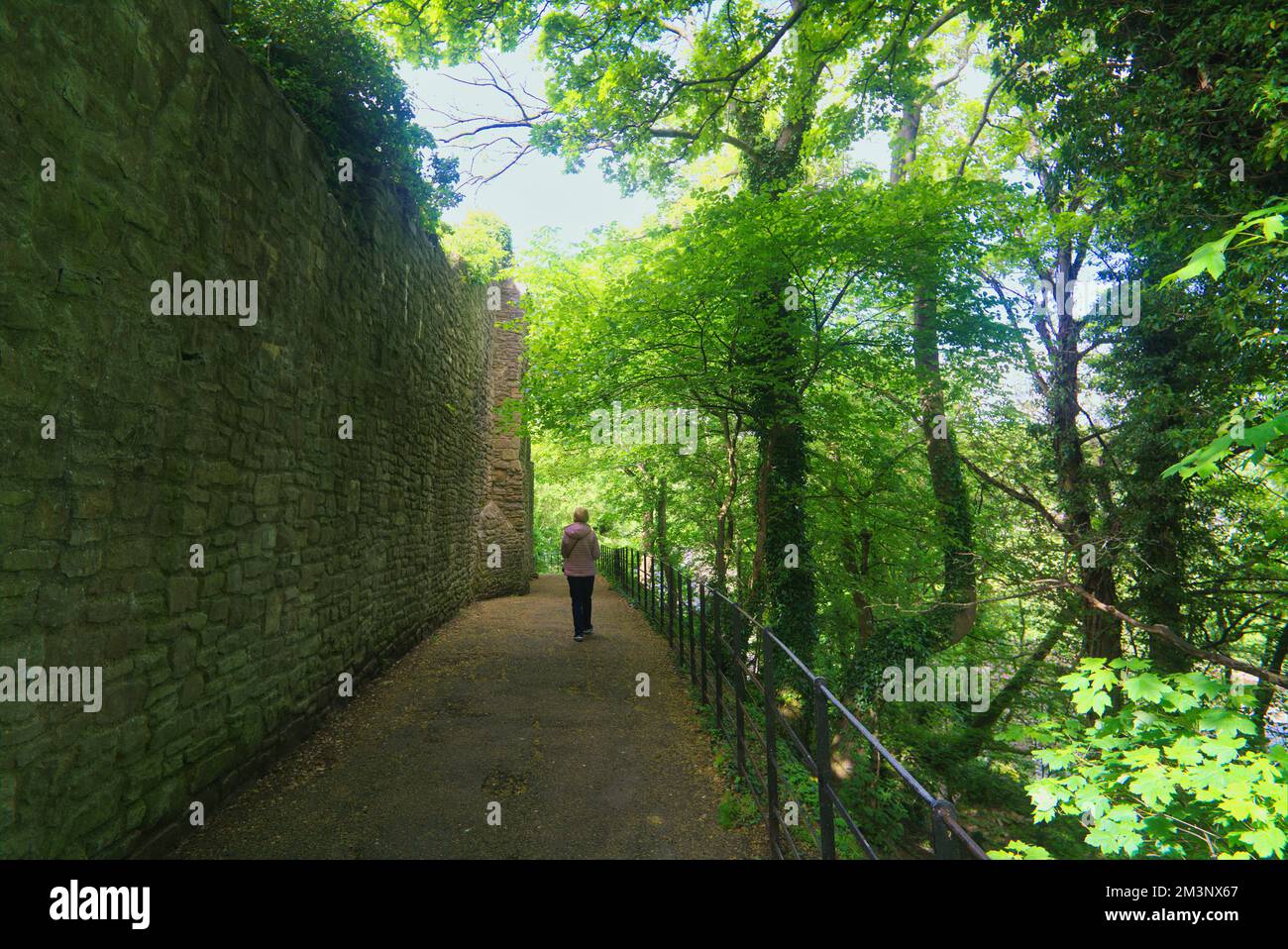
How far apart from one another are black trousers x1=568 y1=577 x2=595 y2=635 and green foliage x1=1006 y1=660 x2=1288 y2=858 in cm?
507

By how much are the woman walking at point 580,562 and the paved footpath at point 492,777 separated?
1.34 meters

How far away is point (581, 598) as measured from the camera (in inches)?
309

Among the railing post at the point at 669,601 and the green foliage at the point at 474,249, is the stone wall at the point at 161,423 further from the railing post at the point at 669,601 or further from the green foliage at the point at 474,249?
the railing post at the point at 669,601

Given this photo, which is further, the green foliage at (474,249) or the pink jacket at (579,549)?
the green foliage at (474,249)

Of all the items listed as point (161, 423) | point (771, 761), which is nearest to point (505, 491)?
point (161, 423)

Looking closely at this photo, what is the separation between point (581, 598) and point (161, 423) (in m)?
5.60

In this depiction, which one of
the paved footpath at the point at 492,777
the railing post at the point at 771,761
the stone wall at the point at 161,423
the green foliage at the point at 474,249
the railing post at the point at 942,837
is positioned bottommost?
the paved footpath at the point at 492,777

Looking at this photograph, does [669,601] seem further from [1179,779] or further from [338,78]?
[338,78]

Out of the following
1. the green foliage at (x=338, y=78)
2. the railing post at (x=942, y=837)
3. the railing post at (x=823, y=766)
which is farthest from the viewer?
the green foliage at (x=338, y=78)

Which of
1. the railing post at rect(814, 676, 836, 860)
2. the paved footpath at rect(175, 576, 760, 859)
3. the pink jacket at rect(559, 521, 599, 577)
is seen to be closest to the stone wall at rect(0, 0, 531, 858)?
the paved footpath at rect(175, 576, 760, 859)

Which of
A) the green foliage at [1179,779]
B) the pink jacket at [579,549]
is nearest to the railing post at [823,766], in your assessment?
the green foliage at [1179,779]

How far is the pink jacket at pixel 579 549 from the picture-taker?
7406mm

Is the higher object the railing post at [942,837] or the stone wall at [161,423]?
the stone wall at [161,423]

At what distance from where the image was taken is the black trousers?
305 inches
